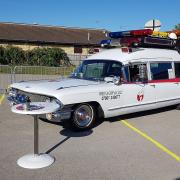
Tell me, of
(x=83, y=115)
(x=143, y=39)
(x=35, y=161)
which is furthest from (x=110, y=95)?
(x=35, y=161)

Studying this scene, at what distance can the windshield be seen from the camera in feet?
29.2

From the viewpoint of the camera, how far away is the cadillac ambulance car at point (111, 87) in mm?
7727

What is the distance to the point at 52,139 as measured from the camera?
7.26m

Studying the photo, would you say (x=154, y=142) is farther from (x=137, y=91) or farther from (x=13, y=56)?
(x=13, y=56)

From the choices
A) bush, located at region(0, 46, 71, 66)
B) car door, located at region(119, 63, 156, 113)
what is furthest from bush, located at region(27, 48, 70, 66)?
car door, located at region(119, 63, 156, 113)

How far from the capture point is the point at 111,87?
8.34 m

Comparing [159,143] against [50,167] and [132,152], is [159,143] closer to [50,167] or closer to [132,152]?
[132,152]

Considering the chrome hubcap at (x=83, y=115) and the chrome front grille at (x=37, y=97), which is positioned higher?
the chrome front grille at (x=37, y=97)

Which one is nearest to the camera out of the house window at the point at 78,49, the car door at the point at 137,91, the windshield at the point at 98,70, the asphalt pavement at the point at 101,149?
the asphalt pavement at the point at 101,149

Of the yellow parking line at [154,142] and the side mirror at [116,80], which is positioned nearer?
the yellow parking line at [154,142]

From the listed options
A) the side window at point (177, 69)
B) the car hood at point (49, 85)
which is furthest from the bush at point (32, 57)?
the car hood at point (49, 85)

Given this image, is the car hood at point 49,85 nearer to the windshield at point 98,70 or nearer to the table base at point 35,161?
the windshield at point 98,70

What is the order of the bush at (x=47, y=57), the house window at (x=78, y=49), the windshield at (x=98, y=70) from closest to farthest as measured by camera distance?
1. the windshield at (x=98, y=70)
2. the bush at (x=47, y=57)
3. the house window at (x=78, y=49)

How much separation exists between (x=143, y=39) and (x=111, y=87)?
2082 mm
